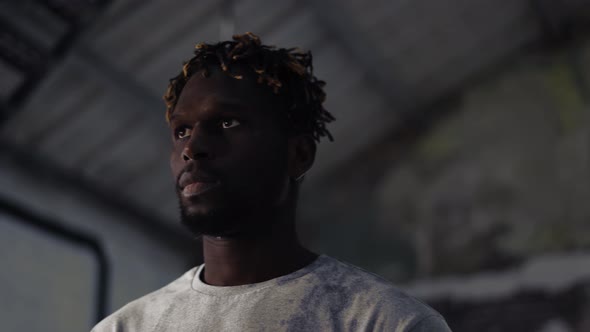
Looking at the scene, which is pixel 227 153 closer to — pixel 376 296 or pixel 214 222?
pixel 214 222

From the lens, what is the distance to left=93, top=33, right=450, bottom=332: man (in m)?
1.54

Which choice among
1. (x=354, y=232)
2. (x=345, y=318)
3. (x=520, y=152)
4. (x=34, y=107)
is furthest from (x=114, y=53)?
(x=345, y=318)

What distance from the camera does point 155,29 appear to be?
5711mm

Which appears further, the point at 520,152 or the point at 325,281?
the point at 520,152

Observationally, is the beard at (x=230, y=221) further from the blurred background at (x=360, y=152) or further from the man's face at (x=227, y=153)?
the blurred background at (x=360, y=152)

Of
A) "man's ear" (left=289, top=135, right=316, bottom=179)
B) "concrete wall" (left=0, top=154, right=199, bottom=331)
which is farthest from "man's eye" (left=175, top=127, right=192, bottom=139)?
"concrete wall" (left=0, top=154, right=199, bottom=331)

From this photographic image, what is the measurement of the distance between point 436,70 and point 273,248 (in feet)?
21.2

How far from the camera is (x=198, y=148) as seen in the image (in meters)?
1.66

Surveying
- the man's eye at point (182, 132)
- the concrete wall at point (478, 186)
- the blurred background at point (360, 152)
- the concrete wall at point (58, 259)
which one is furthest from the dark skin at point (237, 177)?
the concrete wall at point (478, 186)

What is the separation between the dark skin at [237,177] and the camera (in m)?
1.65

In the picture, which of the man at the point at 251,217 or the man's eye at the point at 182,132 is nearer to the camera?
the man at the point at 251,217

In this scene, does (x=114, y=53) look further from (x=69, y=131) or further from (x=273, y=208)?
(x=273, y=208)

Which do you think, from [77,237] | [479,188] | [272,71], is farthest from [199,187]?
[479,188]

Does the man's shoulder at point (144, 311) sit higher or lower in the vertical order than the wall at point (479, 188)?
higher
